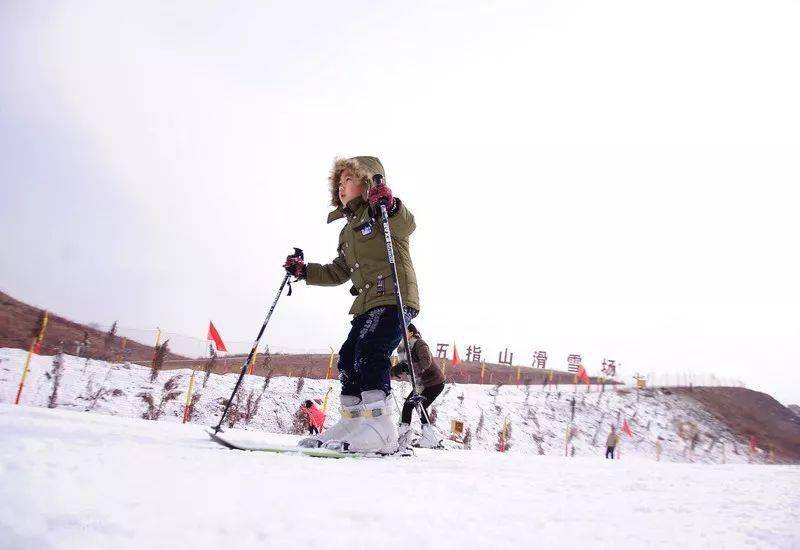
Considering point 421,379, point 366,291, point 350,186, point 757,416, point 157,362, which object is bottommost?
point 157,362

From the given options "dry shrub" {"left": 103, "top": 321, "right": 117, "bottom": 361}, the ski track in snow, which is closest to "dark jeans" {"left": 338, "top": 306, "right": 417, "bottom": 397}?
the ski track in snow

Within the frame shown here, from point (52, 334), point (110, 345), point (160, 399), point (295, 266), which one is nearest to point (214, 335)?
point (160, 399)

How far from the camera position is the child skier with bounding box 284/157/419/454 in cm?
285

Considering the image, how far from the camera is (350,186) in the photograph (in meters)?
3.59

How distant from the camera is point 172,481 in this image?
3.44ft

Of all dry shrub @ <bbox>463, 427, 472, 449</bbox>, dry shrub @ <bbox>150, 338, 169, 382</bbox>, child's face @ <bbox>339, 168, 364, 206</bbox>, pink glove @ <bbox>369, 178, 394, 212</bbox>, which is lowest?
dry shrub @ <bbox>463, 427, 472, 449</bbox>

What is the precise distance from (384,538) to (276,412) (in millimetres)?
12957

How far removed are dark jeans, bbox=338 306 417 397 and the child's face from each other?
0.95 metres

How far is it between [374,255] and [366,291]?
27 centimetres

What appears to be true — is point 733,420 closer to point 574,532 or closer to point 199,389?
point 199,389

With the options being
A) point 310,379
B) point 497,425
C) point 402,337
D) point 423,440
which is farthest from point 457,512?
point 497,425

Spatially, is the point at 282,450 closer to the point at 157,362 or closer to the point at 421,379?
the point at 421,379

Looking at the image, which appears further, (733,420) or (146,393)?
(733,420)

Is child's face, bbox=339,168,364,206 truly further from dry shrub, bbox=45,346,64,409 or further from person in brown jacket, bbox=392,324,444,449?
dry shrub, bbox=45,346,64,409
